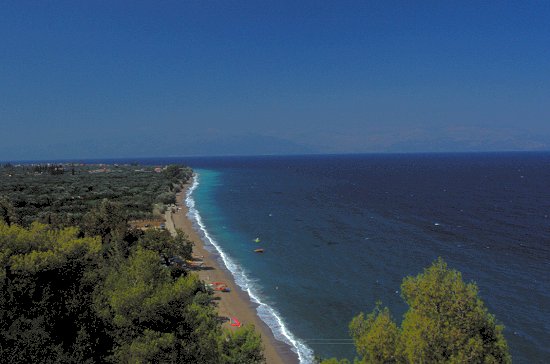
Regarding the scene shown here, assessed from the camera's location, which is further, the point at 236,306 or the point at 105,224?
the point at 105,224

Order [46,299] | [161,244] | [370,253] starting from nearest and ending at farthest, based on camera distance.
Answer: [46,299], [161,244], [370,253]

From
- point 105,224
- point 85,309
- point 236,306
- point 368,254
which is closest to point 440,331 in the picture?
point 85,309

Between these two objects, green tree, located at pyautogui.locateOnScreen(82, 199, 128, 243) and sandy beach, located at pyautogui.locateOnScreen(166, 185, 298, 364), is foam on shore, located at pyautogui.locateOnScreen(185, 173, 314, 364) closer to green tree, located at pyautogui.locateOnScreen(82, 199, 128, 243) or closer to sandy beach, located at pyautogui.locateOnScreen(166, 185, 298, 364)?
sandy beach, located at pyautogui.locateOnScreen(166, 185, 298, 364)

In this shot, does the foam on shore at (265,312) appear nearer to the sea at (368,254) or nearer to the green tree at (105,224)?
the sea at (368,254)

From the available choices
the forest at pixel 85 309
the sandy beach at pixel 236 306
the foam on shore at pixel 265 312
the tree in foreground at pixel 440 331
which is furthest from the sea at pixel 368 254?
the forest at pixel 85 309

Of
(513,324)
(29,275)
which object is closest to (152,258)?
(29,275)

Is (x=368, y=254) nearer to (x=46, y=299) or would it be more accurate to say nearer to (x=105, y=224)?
(x=105, y=224)

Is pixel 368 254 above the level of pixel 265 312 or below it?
above
